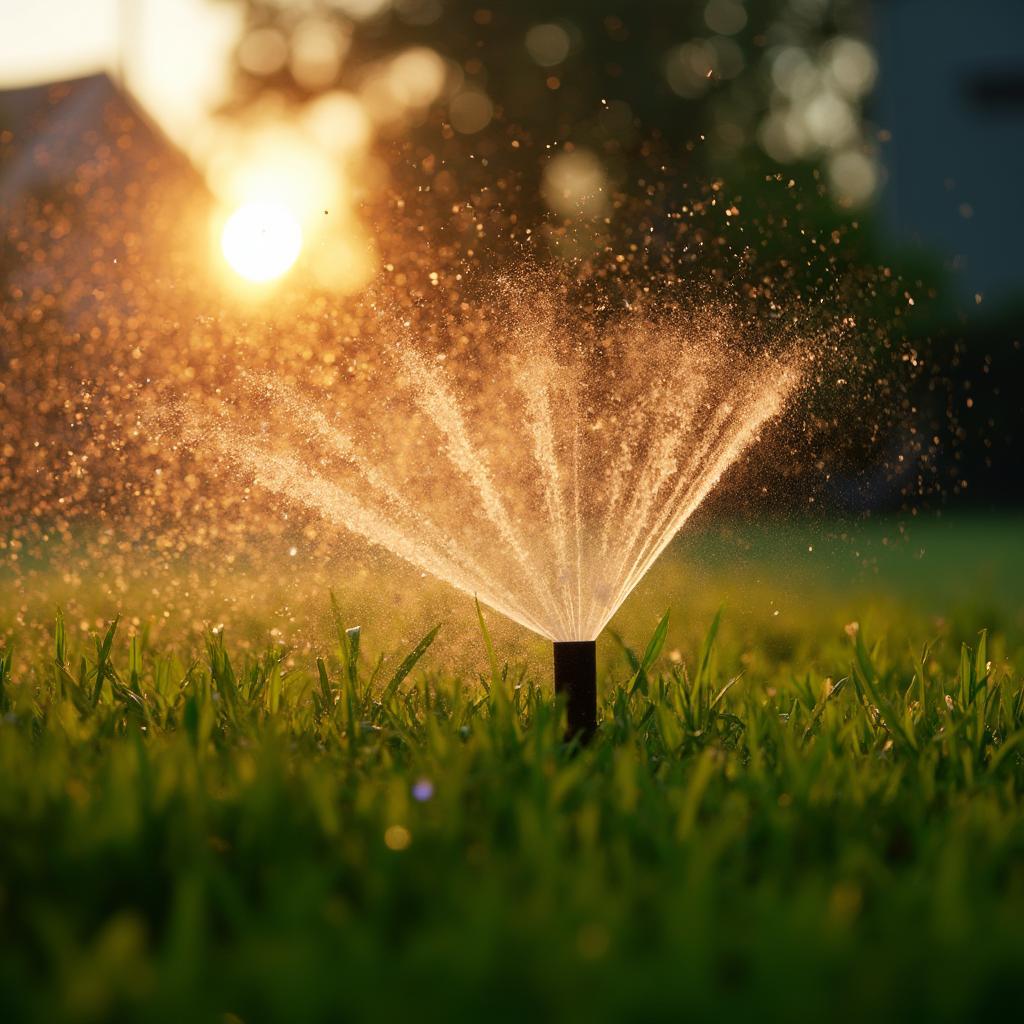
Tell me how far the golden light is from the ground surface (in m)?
1.68

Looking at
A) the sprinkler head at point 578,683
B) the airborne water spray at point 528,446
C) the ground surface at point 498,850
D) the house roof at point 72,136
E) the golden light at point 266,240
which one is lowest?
the ground surface at point 498,850

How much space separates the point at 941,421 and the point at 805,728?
16409 mm

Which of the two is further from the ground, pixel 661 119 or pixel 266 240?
pixel 661 119

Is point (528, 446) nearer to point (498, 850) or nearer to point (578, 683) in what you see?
point (578, 683)

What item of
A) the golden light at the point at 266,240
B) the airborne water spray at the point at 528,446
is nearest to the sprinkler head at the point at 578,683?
the airborne water spray at the point at 528,446

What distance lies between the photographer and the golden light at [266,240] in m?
4.18

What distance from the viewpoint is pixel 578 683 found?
261cm

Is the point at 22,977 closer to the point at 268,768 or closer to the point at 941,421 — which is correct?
the point at 268,768

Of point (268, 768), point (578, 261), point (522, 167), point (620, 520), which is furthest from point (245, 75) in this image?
point (268, 768)

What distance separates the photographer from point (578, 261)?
15.2 feet

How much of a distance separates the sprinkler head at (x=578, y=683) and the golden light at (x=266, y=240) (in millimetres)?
2192

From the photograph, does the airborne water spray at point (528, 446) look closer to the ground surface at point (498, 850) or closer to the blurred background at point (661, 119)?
the ground surface at point (498, 850)

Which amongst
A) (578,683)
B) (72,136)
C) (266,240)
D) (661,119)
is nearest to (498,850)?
(578,683)

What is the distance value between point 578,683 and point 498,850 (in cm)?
88
